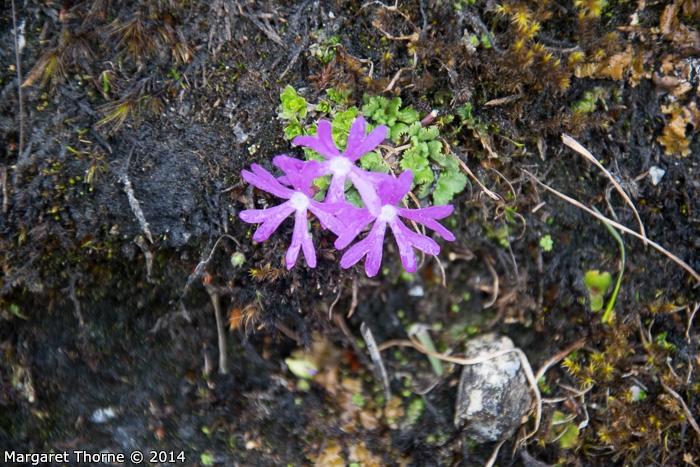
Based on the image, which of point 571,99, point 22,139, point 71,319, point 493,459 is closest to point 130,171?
point 22,139

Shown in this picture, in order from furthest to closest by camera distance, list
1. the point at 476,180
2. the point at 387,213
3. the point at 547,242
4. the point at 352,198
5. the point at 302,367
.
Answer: the point at 302,367
the point at 547,242
the point at 476,180
the point at 352,198
the point at 387,213

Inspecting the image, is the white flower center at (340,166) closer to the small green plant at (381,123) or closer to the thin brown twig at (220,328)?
the small green plant at (381,123)

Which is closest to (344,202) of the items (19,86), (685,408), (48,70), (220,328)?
(220,328)

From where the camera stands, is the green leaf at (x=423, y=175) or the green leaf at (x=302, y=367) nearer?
the green leaf at (x=423, y=175)

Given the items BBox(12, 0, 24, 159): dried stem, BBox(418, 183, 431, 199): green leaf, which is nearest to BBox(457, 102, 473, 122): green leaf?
BBox(418, 183, 431, 199): green leaf

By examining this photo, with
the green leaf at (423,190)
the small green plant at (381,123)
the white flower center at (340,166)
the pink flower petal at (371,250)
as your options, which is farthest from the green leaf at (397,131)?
the pink flower petal at (371,250)

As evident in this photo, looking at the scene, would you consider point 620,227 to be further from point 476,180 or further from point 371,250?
point 371,250
